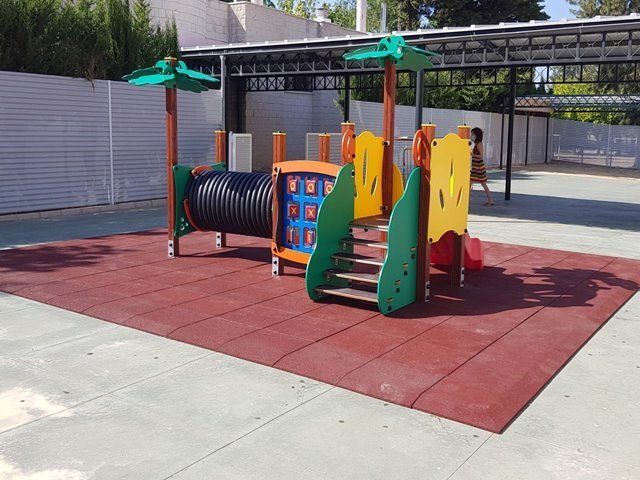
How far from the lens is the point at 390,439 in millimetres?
4016

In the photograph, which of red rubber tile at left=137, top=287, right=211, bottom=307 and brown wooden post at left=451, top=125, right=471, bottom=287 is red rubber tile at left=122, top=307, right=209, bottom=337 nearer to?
red rubber tile at left=137, top=287, right=211, bottom=307

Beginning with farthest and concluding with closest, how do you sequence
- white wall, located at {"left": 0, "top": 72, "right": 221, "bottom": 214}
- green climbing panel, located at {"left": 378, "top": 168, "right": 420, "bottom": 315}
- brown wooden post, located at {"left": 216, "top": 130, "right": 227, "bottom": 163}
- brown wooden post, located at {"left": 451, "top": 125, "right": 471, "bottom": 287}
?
white wall, located at {"left": 0, "top": 72, "right": 221, "bottom": 214}
brown wooden post, located at {"left": 216, "top": 130, "right": 227, "bottom": 163}
brown wooden post, located at {"left": 451, "top": 125, "right": 471, "bottom": 287}
green climbing panel, located at {"left": 378, "top": 168, "right": 420, "bottom": 315}

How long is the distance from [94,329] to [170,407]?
1989 mm

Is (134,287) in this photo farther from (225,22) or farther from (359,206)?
(225,22)

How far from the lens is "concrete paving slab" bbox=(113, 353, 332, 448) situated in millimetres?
4195

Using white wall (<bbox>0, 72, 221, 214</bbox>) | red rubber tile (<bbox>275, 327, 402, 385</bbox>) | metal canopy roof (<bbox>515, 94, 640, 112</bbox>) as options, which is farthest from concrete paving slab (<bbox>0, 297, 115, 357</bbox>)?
metal canopy roof (<bbox>515, 94, 640, 112</bbox>)

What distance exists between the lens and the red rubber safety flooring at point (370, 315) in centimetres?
495

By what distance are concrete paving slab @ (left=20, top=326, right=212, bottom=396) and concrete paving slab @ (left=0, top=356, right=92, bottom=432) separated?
0.10m

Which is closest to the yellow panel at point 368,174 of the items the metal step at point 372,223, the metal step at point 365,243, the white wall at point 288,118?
the metal step at point 372,223

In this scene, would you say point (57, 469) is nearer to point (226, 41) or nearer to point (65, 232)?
point (65, 232)

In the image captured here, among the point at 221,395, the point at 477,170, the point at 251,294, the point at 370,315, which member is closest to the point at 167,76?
the point at 251,294

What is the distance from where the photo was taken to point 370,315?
6.73 metres

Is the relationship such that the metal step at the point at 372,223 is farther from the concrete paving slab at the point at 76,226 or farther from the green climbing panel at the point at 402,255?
the concrete paving slab at the point at 76,226

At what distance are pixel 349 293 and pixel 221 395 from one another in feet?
8.27
